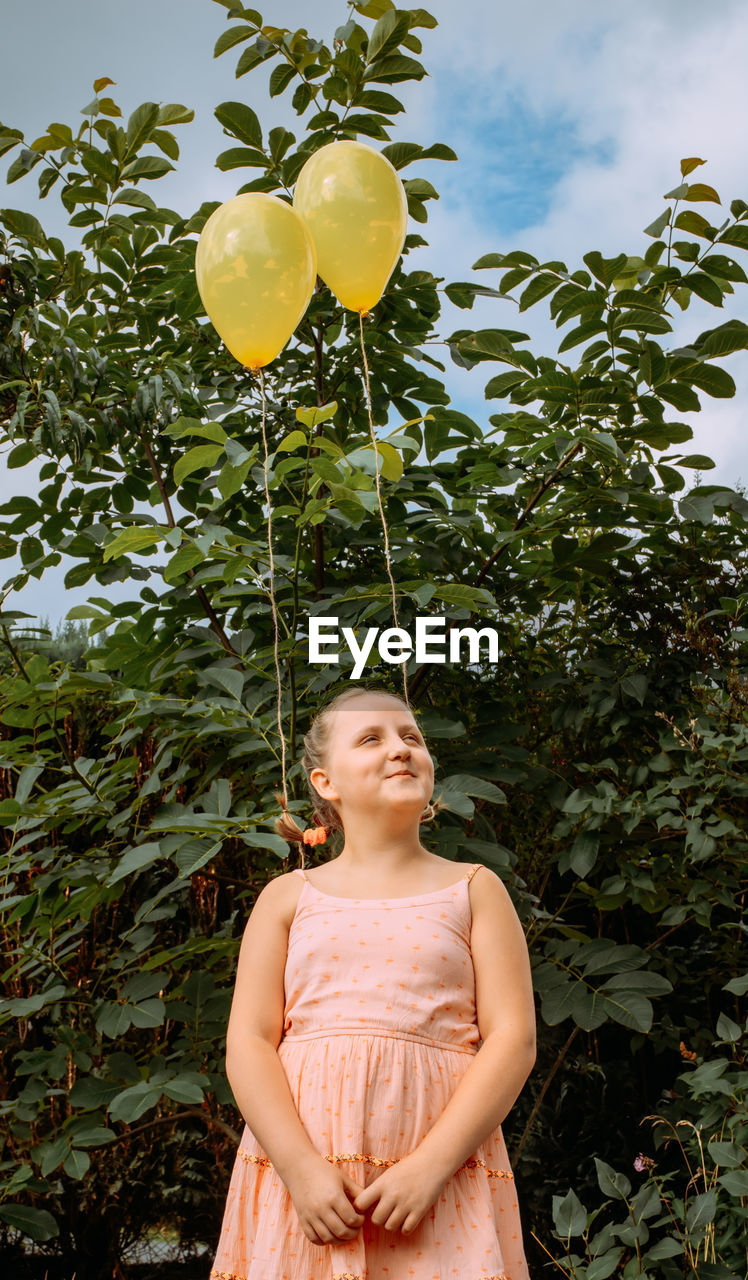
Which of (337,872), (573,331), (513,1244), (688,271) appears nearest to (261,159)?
(573,331)

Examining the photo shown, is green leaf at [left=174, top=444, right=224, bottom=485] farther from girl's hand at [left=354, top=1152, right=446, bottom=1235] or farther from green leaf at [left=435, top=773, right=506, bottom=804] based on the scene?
girl's hand at [left=354, top=1152, right=446, bottom=1235]

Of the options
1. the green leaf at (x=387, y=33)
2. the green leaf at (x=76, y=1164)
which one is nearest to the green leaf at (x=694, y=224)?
the green leaf at (x=387, y=33)

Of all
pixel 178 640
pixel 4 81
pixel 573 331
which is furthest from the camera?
pixel 4 81

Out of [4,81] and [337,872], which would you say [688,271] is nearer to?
[337,872]

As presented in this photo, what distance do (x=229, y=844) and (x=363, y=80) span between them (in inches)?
67.1

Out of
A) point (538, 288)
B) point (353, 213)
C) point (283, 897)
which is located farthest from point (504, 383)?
point (283, 897)

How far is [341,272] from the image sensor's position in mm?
1485

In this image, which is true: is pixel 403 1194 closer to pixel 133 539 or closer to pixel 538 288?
pixel 133 539

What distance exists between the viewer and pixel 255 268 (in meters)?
1.38

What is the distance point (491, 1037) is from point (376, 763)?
34 centimetres

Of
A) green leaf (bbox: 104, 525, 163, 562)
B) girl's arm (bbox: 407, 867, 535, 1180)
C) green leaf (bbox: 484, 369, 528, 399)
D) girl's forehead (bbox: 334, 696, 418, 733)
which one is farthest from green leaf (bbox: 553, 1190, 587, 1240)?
green leaf (bbox: 484, 369, 528, 399)

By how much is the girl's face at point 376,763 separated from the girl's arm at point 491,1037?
0.14 metres

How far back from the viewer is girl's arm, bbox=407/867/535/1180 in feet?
3.31

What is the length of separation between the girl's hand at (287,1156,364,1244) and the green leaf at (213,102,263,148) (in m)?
1.68
